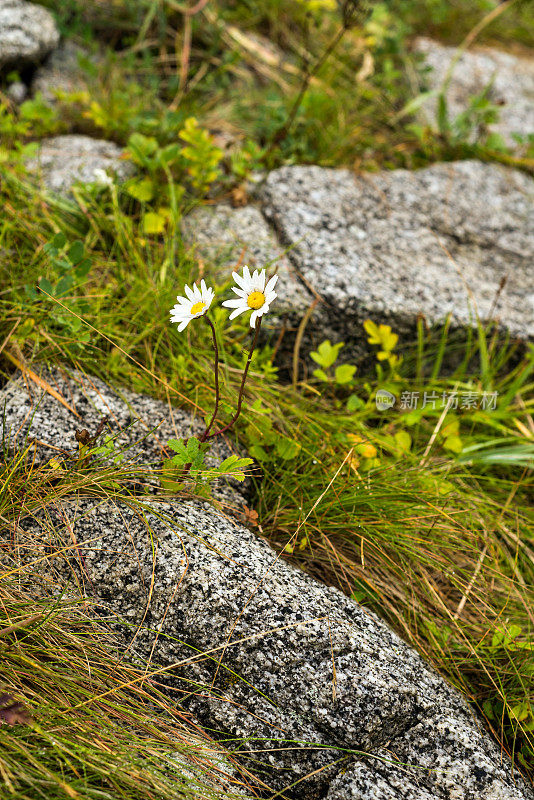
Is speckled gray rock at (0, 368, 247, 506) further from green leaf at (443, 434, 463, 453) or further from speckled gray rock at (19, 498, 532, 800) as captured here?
green leaf at (443, 434, 463, 453)

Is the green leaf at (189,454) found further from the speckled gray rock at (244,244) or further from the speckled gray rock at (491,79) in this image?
the speckled gray rock at (491,79)

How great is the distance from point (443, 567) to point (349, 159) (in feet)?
7.25

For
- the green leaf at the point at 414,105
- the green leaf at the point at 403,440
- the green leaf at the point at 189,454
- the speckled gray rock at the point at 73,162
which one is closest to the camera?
the green leaf at the point at 189,454

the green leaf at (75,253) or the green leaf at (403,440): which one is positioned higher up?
the green leaf at (75,253)

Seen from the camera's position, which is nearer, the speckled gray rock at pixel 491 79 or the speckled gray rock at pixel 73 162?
the speckled gray rock at pixel 73 162

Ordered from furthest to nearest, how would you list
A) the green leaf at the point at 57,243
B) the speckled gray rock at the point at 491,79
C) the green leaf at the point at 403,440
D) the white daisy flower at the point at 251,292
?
1. the speckled gray rock at the point at 491,79
2. the green leaf at the point at 403,440
3. the green leaf at the point at 57,243
4. the white daisy flower at the point at 251,292

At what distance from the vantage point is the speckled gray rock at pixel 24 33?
2.92 metres

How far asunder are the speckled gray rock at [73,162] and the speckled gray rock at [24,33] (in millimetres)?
538

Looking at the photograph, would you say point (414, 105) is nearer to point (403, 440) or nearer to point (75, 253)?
point (403, 440)

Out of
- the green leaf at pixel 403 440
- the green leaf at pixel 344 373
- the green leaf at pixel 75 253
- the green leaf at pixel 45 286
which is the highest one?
the green leaf at pixel 75 253

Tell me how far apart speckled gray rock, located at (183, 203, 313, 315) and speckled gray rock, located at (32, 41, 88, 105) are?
119 centimetres

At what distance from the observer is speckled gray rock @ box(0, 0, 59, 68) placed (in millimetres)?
2918

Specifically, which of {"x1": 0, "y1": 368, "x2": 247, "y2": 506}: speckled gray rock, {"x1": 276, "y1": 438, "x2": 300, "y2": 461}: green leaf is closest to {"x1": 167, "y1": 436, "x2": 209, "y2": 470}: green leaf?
{"x1": 0, "y1": 368, "x2": 247, "y2": 506}: speckled gray rock

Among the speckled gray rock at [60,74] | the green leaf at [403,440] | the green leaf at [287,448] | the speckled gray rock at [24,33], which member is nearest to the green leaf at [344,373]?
the green leaf at [403,440]
